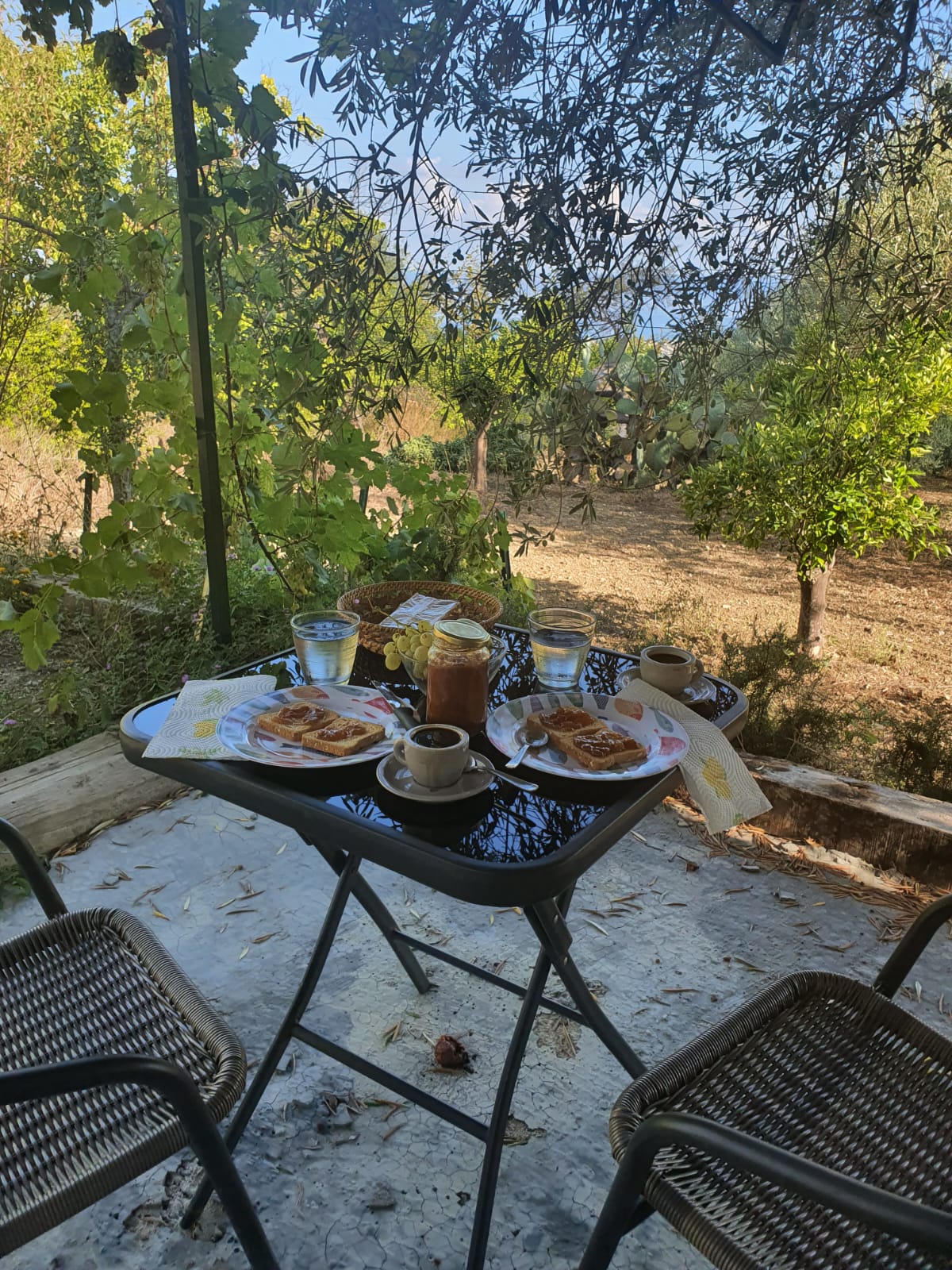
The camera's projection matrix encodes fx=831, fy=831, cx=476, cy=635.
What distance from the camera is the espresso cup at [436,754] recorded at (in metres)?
1.16

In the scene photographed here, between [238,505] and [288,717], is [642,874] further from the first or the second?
[238,505]

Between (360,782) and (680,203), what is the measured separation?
48.8 inches

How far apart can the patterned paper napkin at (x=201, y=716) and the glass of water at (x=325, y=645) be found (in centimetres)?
8

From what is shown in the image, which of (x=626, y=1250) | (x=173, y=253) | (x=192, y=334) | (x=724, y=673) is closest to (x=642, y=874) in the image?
(x=724, y=673)

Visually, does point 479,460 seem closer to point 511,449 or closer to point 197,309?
point 511,449

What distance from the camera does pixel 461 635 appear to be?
1.34m

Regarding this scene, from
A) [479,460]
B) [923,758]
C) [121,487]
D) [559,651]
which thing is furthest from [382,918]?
[121,487]

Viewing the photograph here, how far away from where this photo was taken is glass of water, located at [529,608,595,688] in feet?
5.13

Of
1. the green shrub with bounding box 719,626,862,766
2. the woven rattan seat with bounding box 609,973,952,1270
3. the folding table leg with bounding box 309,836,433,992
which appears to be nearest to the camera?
the woven rattan seat with bounding box 609,973,952,1270

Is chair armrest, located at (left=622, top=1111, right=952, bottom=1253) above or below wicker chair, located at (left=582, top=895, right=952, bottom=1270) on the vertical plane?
above

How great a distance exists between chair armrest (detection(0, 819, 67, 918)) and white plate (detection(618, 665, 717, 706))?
105 centimetres

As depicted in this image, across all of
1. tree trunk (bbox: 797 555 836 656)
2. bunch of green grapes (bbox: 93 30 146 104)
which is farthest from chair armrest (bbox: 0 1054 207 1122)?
tree trunk (bbox: 797 555 836 656)

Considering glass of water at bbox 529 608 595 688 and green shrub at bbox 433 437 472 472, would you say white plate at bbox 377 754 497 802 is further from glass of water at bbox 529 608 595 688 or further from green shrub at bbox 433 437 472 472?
green shrub at bbox 433 437 472 472

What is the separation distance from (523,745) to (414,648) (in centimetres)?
31
